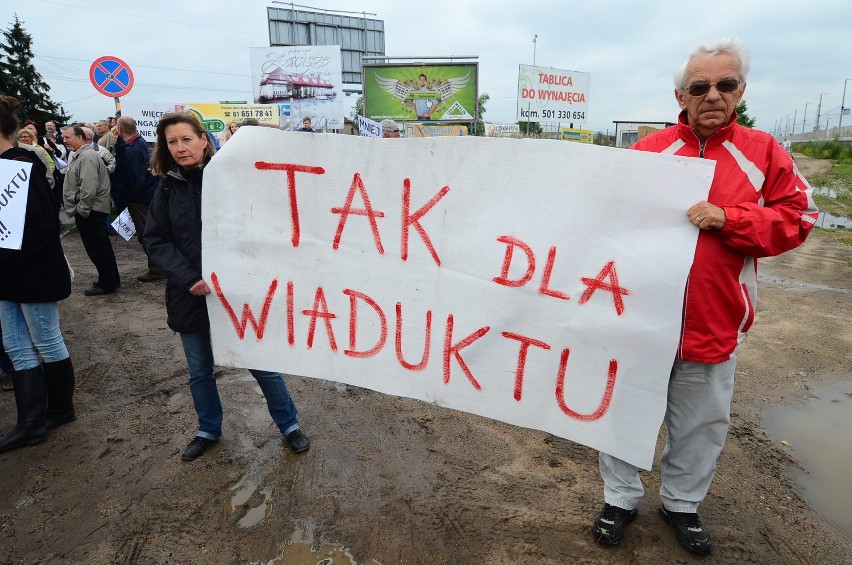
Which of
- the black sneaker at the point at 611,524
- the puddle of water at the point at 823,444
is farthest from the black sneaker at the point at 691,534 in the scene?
the puddle of water at the point at 823,444

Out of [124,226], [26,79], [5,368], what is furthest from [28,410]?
[26,79]

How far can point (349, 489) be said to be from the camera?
8.75ft

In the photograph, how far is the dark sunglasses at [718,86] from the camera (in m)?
1.86

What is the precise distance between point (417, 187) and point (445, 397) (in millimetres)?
938

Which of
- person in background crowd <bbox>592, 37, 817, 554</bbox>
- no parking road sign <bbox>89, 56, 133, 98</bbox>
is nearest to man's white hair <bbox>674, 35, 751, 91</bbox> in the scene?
person in background crowd <bbox>592, 37, 817, 554</bbox>

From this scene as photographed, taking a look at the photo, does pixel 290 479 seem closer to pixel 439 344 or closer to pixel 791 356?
pixel 439 344

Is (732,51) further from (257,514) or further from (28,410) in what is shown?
(28,410)

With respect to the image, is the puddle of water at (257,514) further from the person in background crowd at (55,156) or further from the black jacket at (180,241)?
the person in background crowd at (55,156)

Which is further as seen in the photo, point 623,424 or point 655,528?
point 655,528

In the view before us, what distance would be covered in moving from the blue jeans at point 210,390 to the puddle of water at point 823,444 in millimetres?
2818

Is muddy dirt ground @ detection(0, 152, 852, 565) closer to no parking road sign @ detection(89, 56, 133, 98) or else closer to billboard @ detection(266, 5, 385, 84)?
no parking road sign @ detection(89, 56, 133, 98)

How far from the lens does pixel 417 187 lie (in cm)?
221

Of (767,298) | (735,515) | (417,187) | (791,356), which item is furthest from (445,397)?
(767,298)

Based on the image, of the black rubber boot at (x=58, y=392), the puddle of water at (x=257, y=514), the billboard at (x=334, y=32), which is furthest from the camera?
the billboard at (x=334, y=32)
